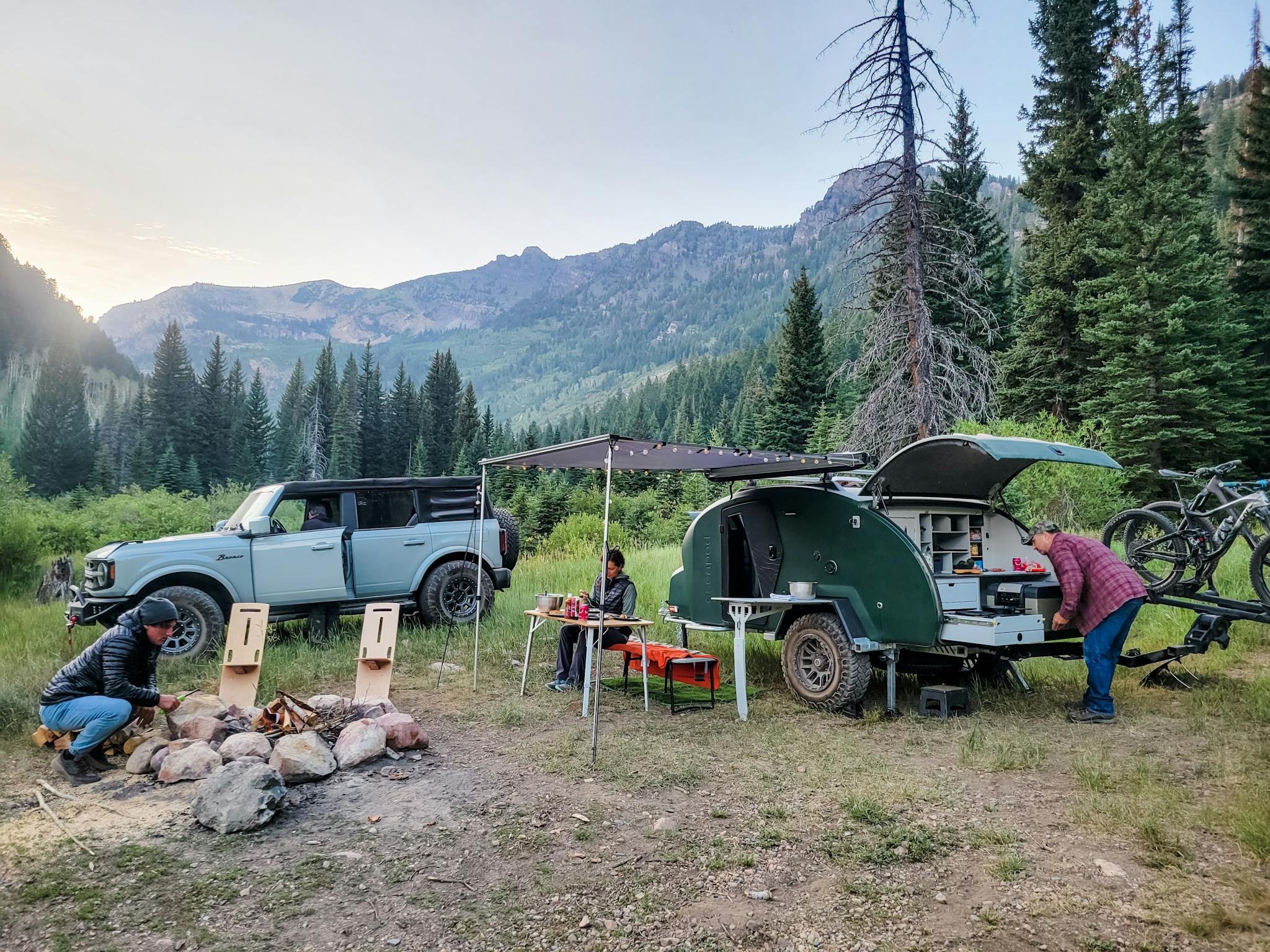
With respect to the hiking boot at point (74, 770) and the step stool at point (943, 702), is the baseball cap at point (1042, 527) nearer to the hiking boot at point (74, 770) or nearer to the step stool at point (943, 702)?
the step stool at point (943, 702)

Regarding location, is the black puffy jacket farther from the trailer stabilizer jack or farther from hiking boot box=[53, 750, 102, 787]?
the trailer stabilizer jack

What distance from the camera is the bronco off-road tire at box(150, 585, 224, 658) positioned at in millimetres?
9281

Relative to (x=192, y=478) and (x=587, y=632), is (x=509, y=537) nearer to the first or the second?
(x=587, y=632)

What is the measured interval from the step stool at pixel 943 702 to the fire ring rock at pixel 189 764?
227 inches

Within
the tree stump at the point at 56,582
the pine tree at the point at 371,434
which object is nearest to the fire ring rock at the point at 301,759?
the tree stump at the point at 56,582

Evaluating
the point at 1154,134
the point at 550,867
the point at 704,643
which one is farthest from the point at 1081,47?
the point at 550,867

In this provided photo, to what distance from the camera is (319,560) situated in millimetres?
10227

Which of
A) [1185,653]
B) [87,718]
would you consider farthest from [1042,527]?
[87,718]

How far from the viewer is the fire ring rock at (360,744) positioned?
5910 millimetres

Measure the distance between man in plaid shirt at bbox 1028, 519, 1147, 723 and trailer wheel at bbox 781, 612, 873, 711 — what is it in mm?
1743

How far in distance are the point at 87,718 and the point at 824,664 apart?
5971mm

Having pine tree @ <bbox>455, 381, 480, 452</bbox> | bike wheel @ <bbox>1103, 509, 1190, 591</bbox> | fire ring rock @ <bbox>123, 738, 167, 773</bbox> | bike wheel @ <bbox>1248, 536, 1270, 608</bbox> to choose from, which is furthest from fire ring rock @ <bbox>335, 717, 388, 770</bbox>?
pine tree @ <bbox>455, 381, 480, 452</bbox>

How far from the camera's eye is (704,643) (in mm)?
11258

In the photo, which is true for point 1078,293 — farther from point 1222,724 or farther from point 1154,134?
Answer: point 1222,724
